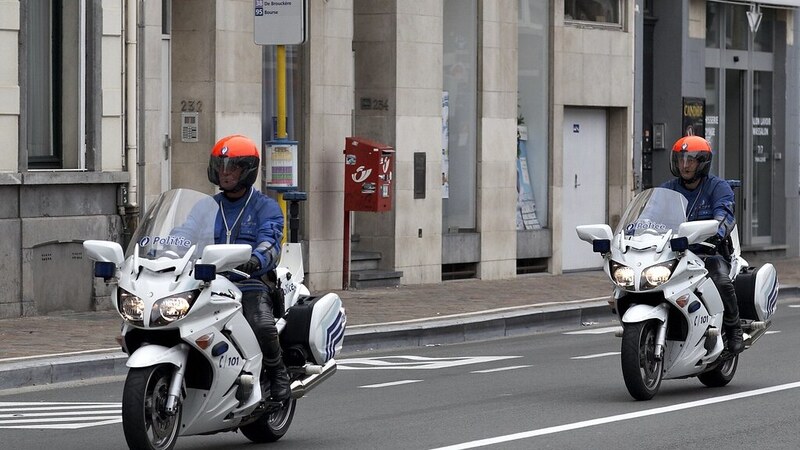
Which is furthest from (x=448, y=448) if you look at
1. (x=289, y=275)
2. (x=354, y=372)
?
(x=354, y=372)

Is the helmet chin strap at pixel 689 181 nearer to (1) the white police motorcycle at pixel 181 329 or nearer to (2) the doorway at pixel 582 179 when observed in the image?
(1) the white police motorcycle at pixel 181 329

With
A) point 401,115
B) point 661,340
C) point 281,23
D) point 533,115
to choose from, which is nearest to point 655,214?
point 661,340

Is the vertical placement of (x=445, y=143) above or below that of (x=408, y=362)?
above

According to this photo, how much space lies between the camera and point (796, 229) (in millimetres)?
30047

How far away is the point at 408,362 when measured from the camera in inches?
566

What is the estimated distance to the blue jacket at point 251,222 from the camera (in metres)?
8.84

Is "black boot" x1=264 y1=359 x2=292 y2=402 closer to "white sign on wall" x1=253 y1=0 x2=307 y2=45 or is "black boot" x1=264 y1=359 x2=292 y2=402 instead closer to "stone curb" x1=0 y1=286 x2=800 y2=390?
"stone curb" x1=0 y1=286 x2=800 y2=390

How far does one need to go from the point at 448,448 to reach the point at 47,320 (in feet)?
27.2

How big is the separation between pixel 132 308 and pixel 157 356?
0.27 metres

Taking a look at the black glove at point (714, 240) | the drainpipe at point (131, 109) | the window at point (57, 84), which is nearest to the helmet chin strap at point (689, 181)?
the black glove at point (714, 240)

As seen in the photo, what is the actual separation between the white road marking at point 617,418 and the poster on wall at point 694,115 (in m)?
15.3

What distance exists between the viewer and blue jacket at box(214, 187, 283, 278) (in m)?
8.84

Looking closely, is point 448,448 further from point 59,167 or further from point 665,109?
point 665,109

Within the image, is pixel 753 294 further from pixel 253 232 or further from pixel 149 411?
pixel 149 411
